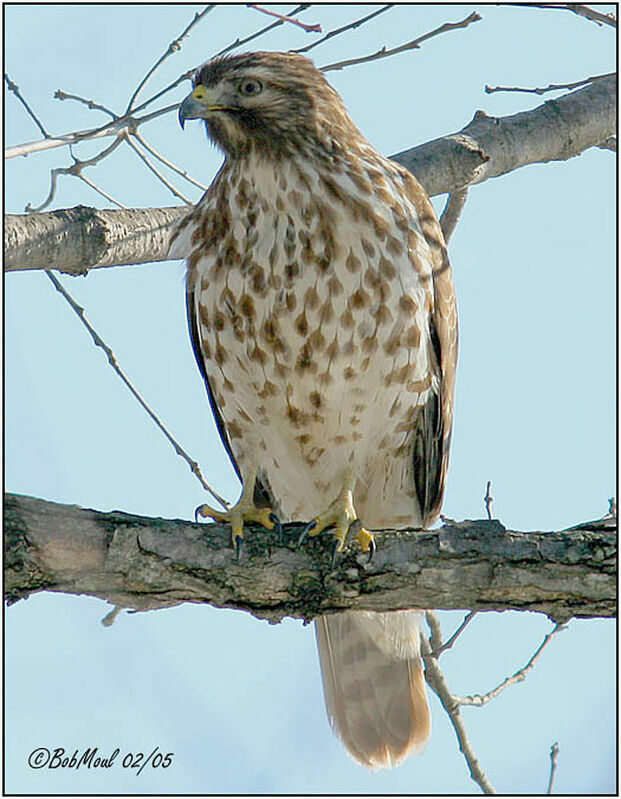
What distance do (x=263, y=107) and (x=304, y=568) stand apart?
1.82 metres

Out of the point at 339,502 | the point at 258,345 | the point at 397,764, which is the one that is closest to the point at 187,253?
the point at 258,345

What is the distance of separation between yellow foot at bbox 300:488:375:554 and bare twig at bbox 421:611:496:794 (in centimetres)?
101

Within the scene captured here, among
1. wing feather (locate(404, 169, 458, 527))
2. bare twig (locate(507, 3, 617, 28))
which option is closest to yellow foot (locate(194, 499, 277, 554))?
wing feather (locate(404, 169, 458, 527))

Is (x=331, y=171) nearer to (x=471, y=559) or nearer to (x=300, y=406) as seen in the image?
(x=300, y=406)

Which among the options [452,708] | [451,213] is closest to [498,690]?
[452,708]

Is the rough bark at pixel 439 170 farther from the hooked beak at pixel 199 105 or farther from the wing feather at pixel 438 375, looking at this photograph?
the hooked beak at pixel 199 105

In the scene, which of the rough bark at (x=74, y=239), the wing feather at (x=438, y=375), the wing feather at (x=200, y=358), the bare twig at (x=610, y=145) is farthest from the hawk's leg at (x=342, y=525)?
the bare twig at (x=610, y=145)

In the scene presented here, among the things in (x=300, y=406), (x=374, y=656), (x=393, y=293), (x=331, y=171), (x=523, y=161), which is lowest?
(x=374, y=656)

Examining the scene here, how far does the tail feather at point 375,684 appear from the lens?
189 inches

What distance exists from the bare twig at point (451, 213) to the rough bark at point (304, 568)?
6.03ft

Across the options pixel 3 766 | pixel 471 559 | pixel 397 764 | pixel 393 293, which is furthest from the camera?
pixel 397 764

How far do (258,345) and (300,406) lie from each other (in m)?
0.29

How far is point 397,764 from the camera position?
4777 millimetres

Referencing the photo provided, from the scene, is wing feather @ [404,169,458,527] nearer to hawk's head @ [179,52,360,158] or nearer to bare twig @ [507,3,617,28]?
hawk's head @ [179,52,360,158]
